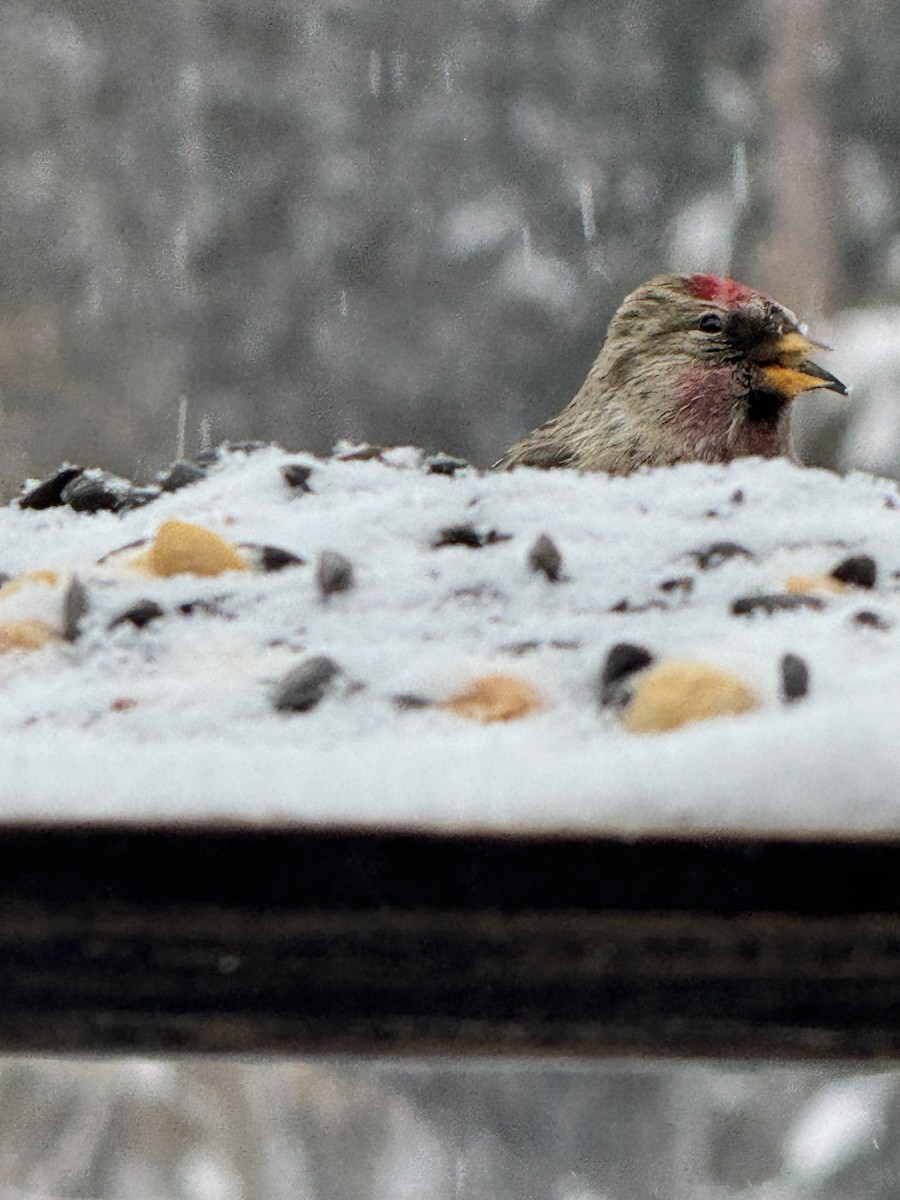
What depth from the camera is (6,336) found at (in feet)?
31.7

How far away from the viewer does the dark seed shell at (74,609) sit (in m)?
1.23

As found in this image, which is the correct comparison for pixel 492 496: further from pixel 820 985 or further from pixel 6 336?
pixel 6 336

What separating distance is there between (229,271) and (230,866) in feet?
31.8

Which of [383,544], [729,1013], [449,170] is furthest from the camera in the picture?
[449,170]

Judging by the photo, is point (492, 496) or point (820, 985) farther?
point (492, 496)

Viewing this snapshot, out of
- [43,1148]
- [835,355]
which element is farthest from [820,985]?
[43,1148]

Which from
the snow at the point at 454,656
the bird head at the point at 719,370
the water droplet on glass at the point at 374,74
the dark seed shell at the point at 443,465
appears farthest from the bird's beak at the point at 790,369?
the water droplet on glass at the point at 374,74

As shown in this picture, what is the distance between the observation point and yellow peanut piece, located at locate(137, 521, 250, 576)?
1.35 meters

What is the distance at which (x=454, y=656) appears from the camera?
1.11 m

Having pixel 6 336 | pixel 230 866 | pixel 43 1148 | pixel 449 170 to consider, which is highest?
pixel 230 866

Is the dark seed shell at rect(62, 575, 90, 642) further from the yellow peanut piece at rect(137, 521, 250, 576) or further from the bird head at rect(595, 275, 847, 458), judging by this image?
the bird head at rect(595, 275, 847, 458)

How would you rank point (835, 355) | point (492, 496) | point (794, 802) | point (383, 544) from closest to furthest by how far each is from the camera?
point (794, 802) < point (383, 544) < point (492, 496) < point (835, 355)

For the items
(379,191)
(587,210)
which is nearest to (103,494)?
(587,210)

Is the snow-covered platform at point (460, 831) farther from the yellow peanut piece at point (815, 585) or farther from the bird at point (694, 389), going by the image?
the bird at point (694, 389)
